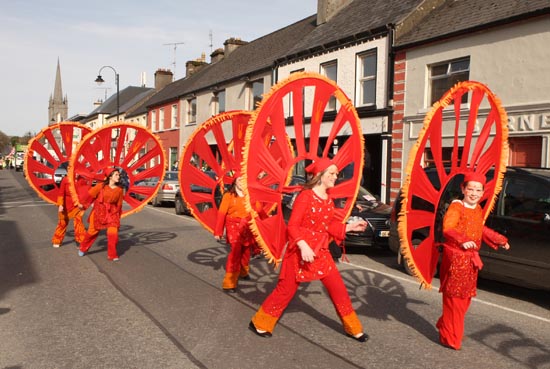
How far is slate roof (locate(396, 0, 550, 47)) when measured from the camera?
12.3m

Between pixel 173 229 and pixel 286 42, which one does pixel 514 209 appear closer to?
pixel 173 229

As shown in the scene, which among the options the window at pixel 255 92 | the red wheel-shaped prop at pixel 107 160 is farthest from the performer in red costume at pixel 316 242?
the window at pixel 255 92

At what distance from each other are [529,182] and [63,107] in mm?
135487

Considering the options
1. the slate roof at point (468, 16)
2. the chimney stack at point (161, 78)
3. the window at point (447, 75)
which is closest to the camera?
the slate roof at point (468, 16)

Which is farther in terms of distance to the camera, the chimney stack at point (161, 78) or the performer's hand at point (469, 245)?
the chimney stack at point (161, 78)

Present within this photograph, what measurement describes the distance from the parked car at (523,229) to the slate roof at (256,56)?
1733 cm

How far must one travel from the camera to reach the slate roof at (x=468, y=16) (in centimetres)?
1230

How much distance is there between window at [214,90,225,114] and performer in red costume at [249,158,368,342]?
79.5 ft

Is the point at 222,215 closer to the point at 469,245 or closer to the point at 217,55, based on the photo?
the point at 469,245

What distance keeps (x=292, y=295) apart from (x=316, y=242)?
566mm

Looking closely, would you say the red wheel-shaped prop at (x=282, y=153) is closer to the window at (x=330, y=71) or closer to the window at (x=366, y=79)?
the window at (x=366, y=79)

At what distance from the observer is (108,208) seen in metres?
8.55

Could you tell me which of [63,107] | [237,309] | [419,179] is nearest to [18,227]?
[237,309]

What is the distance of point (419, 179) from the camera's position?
4641mm
